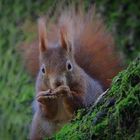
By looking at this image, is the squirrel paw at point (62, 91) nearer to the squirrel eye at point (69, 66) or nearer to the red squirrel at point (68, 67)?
the red squirrel at point (68, 67)

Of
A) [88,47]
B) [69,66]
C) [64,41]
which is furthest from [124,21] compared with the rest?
[69,66]

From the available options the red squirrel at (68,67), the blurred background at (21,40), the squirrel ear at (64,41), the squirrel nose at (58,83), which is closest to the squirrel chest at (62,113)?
the red squirrel at (68,67)

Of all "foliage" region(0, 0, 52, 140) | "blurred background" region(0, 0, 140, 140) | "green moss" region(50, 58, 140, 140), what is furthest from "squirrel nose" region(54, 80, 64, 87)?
"foliage" region(0, 0, 52, 140)

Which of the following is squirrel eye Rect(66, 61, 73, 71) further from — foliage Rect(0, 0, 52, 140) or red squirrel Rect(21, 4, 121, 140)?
foliage Rect(0, 0, 52, 140)

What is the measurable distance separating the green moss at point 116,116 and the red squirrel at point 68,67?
1098 mm

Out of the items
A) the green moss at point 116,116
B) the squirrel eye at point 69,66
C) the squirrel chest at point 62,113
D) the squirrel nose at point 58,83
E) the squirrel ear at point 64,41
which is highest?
the squirrel ear at point 64,41

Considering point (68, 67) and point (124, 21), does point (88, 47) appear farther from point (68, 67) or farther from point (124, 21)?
point (124, 21)

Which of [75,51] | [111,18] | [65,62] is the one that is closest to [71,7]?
[75,51]

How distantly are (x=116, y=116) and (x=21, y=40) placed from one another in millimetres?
4144

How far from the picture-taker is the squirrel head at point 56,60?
3.28m

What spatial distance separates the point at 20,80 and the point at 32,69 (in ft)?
6.50

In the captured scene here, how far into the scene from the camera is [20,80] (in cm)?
570

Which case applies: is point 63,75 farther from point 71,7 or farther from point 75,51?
point 71,7

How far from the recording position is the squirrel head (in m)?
3.28
